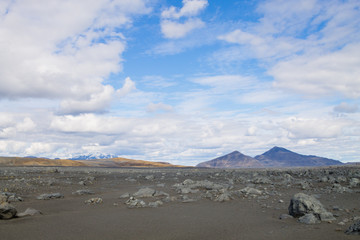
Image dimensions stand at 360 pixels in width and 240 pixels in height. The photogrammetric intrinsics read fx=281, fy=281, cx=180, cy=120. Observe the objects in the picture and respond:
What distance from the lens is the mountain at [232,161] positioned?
17750cm

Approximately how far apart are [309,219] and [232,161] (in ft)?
602

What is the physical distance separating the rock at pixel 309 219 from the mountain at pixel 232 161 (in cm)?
Answer: 17084

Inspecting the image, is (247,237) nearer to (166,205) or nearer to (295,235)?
(295,235)

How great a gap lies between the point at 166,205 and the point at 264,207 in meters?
3.96

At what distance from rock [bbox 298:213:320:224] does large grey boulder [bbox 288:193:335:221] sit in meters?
0.29

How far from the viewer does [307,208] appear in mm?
8727

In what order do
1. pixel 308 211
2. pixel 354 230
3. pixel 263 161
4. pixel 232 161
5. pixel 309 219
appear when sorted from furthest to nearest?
pixel 263 161, pixel 232 161, pixel 308 211, pixel 309 219, pixel 354 230

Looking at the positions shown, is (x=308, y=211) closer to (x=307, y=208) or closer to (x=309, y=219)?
(x=307, y=208)

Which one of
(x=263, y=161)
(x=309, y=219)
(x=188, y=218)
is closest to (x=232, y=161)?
(x=263, y=161)

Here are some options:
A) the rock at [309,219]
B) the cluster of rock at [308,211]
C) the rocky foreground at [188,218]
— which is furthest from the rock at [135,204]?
the rock at [309,219]

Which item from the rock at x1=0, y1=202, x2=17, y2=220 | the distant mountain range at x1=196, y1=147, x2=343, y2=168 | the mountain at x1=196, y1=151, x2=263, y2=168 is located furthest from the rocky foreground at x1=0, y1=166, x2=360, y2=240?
the distant mountain range at x1=196, y1=147, x2=343, y2=168

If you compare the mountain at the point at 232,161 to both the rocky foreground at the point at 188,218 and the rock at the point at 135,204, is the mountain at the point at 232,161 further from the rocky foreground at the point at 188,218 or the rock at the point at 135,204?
the rock at the point at 135,204

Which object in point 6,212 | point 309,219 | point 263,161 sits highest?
point 263,161

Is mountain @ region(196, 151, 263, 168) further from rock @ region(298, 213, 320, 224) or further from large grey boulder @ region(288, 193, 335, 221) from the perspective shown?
rock @ region(298, 213, 320, 224)
